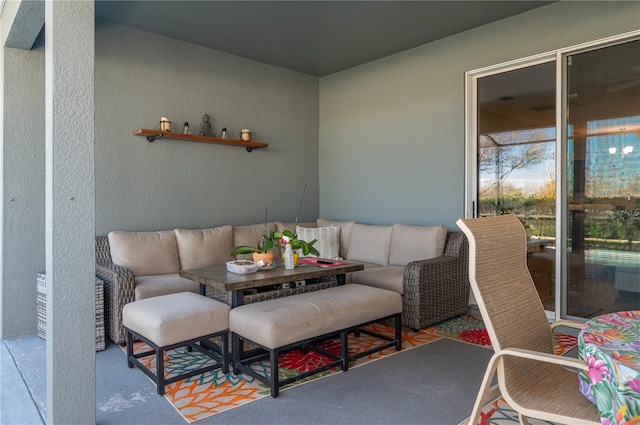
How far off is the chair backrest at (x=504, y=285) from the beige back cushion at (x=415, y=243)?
2.36 meters

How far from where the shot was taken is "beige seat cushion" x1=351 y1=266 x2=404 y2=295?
3.79 metres

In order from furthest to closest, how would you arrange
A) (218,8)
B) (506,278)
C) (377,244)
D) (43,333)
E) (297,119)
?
(297,119)
(377,244)
(218,8)
(43,333)
(506,278)

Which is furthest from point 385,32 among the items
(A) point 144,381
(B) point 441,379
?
(A) point 144,381

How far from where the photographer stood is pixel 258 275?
3.04 metres

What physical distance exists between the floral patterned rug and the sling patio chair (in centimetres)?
142

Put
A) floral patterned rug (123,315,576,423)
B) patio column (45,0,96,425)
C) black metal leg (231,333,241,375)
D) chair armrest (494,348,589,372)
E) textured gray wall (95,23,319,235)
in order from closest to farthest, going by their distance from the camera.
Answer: chair armrest (494,348,589,372) → patio column (45,0,96,425) → floral patterned rug (123,315,576,423) → black metal leg (231,333,241,375) → textured gray wall (95,23,319,235)

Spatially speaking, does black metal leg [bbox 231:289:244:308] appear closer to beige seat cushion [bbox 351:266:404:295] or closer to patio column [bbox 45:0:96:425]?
patio column [bbox 45:0:96:425]

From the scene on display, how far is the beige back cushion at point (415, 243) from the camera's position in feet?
13.9

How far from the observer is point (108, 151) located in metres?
4.13

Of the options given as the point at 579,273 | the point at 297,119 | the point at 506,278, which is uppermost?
the point at 297,119

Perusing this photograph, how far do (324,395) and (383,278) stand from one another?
1.59 metres

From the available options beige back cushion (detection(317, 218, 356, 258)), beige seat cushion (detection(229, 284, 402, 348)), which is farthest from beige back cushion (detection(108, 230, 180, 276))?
beige back cushion (detection(317, 218, 356, 258))

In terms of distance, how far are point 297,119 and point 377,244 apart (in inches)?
82.7

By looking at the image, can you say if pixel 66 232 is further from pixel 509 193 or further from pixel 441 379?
pixel 509 193
